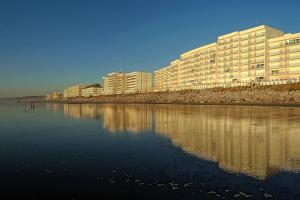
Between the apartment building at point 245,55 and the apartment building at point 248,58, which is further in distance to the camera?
the apartment building at point 245,55

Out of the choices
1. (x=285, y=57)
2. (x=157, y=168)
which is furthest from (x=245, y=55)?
(x=157, y=168)

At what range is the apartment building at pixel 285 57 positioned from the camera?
92062mm

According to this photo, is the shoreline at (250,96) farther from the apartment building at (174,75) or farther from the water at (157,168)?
the water at (157,168)

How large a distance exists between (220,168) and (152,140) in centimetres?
→ 912

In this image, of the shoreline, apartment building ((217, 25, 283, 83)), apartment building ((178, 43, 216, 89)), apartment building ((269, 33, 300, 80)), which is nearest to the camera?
the shoreline

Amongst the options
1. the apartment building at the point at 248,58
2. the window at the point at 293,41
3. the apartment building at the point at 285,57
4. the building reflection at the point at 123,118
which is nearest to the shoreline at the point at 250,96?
the apartment building at the point at 248,58

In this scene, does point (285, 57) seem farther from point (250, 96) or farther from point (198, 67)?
point (198, 67)

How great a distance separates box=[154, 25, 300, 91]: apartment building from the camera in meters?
94.6

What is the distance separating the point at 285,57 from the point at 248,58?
15.4 metres

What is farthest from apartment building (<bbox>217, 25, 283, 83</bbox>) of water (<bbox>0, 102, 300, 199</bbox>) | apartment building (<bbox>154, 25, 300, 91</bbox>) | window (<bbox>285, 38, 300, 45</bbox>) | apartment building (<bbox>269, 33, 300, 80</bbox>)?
water (<bbox>0, 102, 300, 199</bbox>)

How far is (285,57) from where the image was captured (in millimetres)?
95500

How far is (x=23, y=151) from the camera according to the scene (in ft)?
57.8

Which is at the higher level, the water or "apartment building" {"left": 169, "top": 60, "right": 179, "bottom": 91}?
"apartment building" {"left": 169, "top": 60, "right": 179, "bottom": 91}

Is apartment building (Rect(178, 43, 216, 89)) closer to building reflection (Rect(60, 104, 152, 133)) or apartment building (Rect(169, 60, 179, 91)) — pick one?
apartment building (Rect(169, 60, 179, 91))
